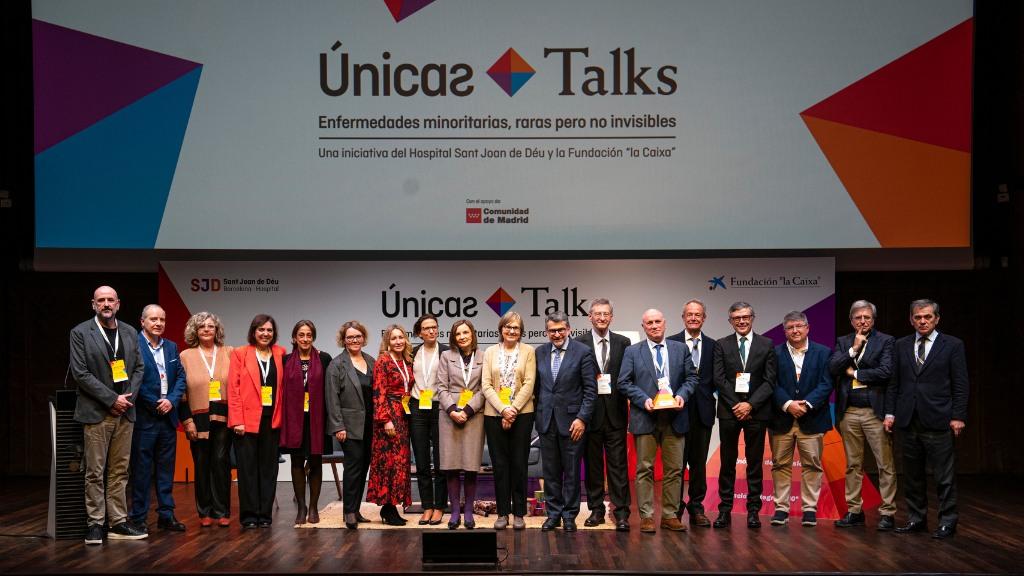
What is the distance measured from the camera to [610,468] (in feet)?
19.0

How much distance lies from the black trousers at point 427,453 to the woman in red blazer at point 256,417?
91cm

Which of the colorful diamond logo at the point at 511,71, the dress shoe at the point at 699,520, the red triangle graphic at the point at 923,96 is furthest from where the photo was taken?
the colorful diamond logo at the point at 511,71

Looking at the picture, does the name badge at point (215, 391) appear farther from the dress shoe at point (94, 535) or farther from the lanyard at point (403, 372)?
the lanyard at point (403, 372)

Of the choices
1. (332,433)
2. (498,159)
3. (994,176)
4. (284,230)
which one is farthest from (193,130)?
(994,176)

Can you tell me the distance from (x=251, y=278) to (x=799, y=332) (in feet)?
15.7

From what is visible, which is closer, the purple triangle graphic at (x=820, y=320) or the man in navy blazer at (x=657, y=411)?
the man in navy blazer at (x=657, y=411)

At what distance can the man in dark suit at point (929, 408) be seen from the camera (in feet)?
18.1

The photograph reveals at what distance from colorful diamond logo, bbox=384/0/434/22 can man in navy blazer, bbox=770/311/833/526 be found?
3.99 metres

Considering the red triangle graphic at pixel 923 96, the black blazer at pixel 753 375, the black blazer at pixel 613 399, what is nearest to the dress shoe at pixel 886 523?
the black blazer at pixel 753 375

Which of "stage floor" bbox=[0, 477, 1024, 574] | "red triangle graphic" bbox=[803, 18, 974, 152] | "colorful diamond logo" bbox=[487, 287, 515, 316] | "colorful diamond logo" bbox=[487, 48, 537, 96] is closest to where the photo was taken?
"stage floor" bbox=[0, 477, 1024, 574]

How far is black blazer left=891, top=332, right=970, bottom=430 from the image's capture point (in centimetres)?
553

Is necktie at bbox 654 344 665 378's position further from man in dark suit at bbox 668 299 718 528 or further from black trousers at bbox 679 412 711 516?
black trousers at bbox 679 412 711 516

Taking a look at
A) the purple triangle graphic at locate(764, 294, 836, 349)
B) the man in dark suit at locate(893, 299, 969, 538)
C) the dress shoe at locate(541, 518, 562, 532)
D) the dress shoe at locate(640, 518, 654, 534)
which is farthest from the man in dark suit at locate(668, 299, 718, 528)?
the purple triangle graphic at locate(764, 294, 836, 349)

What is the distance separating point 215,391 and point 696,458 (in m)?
3.20
